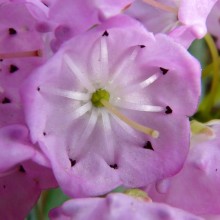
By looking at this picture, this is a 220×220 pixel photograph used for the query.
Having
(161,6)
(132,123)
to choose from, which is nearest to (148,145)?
(132,123)

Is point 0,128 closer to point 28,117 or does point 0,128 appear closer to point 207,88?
point 28,117

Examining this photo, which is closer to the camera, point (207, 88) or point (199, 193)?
point (199, 193)

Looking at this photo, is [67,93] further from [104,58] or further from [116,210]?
[116,210]

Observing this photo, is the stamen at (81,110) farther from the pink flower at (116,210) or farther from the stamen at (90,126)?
the pink flower at (116,210)

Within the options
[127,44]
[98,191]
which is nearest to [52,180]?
[98,191]

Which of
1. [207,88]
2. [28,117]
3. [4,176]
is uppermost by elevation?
[28,117]

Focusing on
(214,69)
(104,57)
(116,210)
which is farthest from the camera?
(214,69)

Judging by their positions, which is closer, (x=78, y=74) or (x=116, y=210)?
(x=116, y=210)

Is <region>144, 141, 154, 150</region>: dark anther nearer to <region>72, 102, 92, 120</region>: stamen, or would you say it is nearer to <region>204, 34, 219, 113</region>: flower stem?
<region>72, 102, 92, 120</region>: stamen
